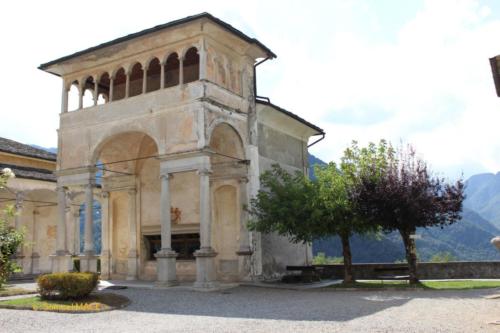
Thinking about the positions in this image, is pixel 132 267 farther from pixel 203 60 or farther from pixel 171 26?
pixel 171 26

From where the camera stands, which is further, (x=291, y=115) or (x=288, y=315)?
(x=291, y=115)

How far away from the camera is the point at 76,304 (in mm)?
13234

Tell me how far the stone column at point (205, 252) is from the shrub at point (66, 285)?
12.4 feet

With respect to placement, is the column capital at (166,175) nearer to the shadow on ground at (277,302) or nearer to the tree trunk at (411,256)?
the shadow on ground at (277,302)

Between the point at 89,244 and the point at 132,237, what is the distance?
2.97m

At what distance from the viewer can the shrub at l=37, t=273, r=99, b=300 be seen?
549 inches

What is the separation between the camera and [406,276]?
17547 millimetres

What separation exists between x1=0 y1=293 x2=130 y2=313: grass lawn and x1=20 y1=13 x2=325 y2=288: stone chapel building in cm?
361

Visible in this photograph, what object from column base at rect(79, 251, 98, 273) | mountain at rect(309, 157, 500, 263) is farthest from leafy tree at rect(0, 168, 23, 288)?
mountain at rect(309, 157, 500, 263)

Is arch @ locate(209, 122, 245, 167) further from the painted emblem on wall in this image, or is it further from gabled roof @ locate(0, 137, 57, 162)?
gabled roof @ locate(0, 137, 57, 162)

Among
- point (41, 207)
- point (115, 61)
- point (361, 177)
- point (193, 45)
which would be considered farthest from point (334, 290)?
point (41, 207)

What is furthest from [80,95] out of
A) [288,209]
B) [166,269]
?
[288,209]

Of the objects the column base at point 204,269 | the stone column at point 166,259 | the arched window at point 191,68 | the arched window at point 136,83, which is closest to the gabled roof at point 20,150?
the arched window at point 136,83

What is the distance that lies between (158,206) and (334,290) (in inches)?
374
